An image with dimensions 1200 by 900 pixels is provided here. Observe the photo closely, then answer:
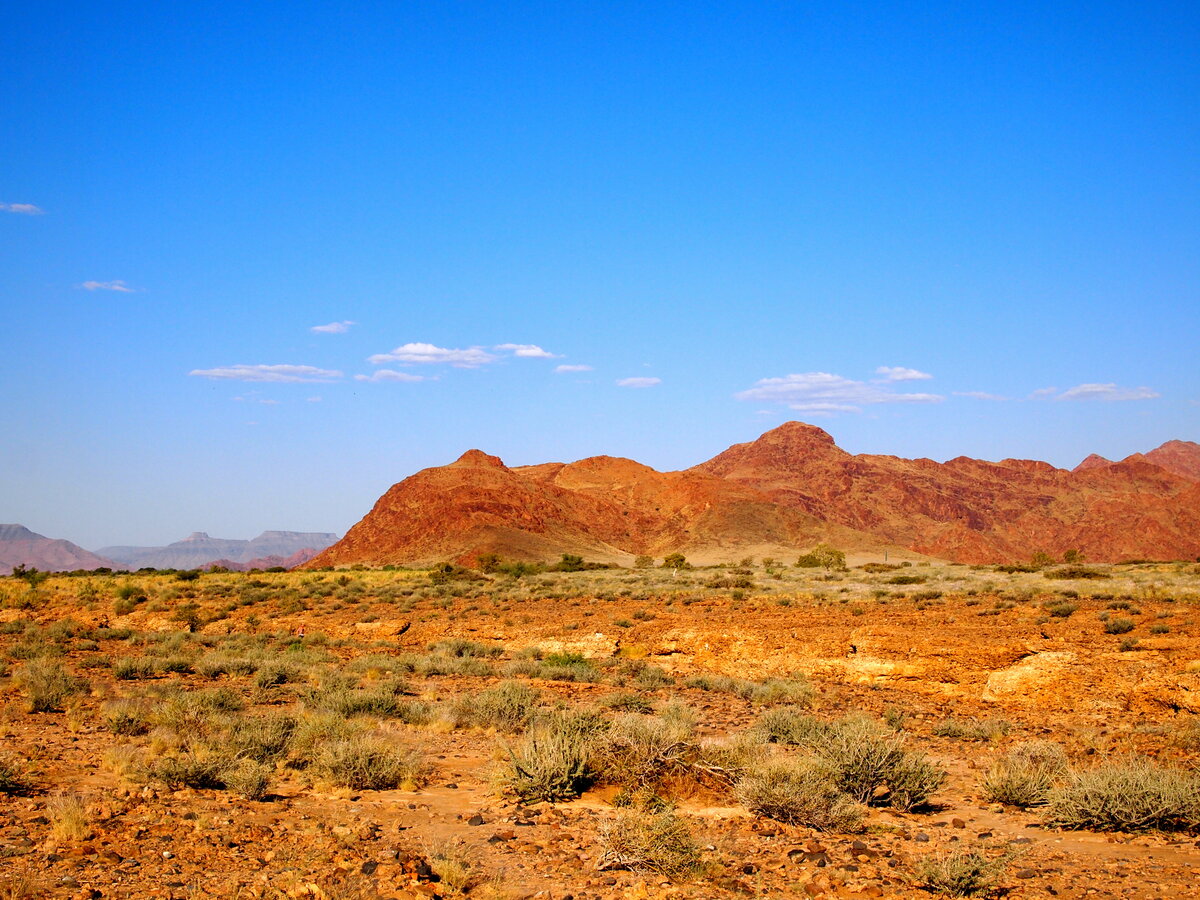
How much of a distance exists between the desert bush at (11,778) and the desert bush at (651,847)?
5503mm

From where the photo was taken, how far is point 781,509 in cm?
11012

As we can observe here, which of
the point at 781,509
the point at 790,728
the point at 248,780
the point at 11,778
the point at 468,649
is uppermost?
the point at 781,509

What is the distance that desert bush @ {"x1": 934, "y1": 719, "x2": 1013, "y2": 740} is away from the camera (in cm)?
1189

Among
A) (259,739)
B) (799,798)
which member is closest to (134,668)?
(259,739)

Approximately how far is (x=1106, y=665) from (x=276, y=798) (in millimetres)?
13479

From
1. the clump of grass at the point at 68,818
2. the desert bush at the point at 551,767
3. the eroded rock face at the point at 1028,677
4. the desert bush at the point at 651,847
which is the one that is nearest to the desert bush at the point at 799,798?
the desert bush at the point at 651,847

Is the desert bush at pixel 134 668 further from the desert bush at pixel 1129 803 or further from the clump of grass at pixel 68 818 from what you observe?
the desert bush at pixel 1129 803

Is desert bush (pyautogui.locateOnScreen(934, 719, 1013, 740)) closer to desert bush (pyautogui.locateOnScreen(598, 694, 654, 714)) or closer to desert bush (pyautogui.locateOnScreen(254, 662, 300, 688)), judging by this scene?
desert bush (pyautogui.locateOnScreen(598, 694, 654, 714))

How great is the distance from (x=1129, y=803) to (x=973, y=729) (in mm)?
4748

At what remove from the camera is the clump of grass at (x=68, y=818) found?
6387 mm

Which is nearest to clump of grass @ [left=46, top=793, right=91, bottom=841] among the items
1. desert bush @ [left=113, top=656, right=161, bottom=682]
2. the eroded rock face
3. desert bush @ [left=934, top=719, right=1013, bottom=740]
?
desert bush @ [left=113, top=656, right=161, bottom=682]

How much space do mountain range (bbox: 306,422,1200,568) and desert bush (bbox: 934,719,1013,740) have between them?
222 feet

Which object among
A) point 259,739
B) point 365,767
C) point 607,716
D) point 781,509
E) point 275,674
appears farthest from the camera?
point 781,509

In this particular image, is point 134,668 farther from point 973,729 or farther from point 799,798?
point 973,729
